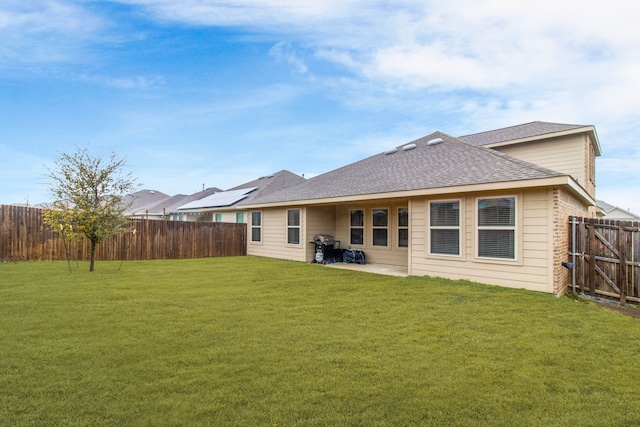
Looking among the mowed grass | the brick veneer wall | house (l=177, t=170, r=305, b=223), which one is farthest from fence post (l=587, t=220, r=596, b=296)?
house (l=177, t=170, r=305, b=223)

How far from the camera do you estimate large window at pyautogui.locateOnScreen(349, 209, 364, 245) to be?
12.4 meters


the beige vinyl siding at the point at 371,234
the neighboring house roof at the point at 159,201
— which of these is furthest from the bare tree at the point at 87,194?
the neighboring house roof at the point at 159,201

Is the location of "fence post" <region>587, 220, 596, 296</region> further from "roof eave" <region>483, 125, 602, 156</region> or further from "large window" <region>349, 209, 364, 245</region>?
"large window" <region>349, 209, 364, 245</region>

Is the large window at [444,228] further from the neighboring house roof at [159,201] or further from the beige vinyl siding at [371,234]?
the neighboring house roof at [159,201]

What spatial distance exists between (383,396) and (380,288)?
15.4 ft

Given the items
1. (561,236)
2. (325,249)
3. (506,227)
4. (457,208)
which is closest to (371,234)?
(325,249)

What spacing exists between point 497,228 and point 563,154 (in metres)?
6.68

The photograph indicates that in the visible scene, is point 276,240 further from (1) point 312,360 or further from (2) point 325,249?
(1) point 312,360

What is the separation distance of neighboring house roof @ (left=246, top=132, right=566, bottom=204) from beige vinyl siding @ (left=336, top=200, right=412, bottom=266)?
104 cm

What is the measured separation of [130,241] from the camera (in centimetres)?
1273

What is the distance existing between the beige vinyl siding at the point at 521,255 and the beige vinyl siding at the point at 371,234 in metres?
2.91

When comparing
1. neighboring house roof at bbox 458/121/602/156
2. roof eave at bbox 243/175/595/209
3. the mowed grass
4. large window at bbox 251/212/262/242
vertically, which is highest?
neighboring house roof at bbox 458/121/602/156

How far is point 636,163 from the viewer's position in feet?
64.1

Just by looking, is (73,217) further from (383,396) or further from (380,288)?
(383,396)
